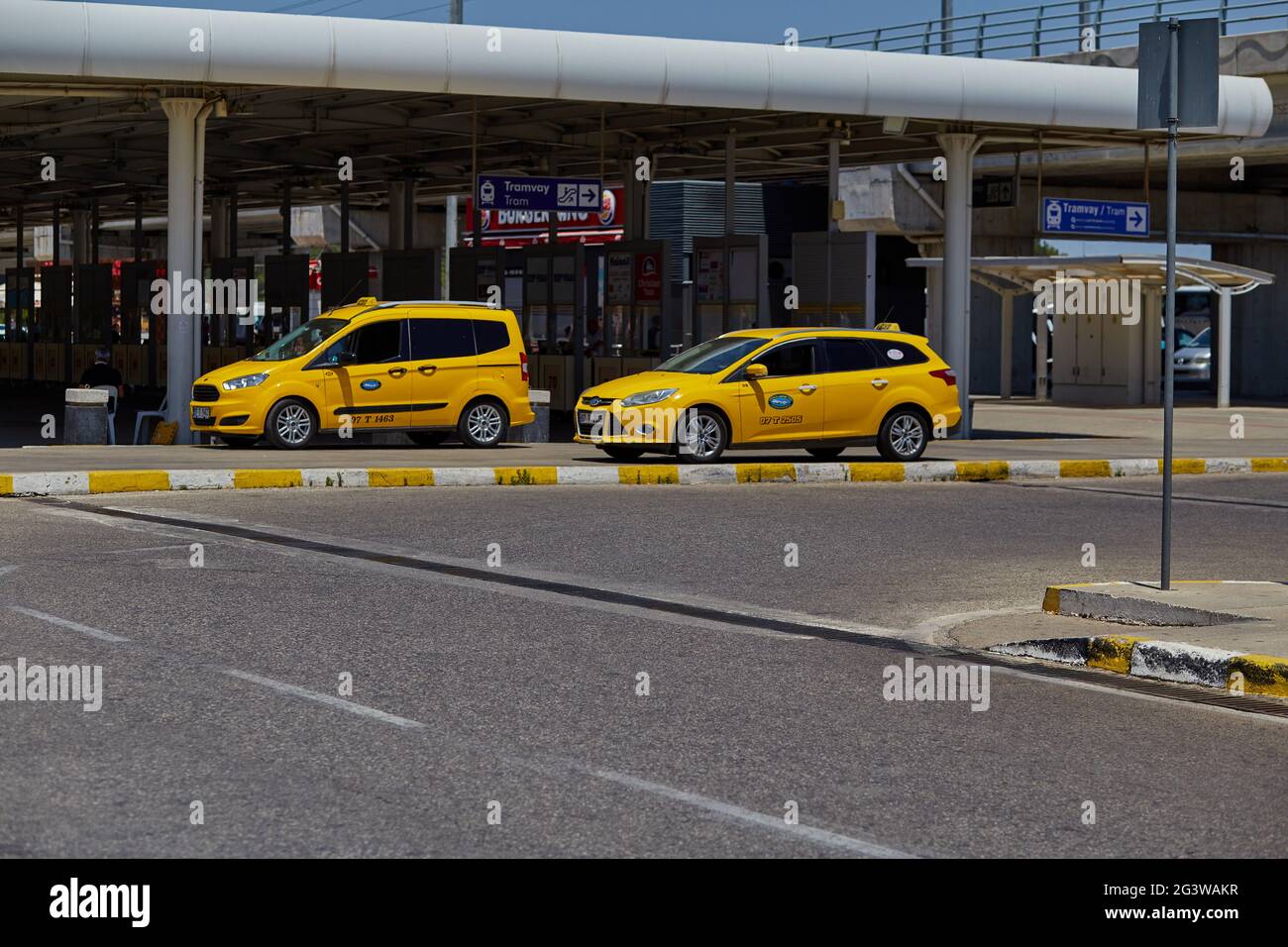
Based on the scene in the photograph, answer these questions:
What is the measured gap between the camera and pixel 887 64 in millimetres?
25328

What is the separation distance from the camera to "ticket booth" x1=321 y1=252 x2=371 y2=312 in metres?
34.9

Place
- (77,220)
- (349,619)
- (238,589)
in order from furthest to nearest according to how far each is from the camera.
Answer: (77,220) → (238,589) → (349,619)

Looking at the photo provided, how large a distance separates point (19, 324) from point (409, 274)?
772 inches

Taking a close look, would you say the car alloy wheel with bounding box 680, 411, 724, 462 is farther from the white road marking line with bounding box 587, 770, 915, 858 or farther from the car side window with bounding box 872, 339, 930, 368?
the white road marking line with bounding box 587, 770, 915, 858

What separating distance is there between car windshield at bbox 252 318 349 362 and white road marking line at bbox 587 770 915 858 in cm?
1711

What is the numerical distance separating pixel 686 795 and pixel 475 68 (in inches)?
694

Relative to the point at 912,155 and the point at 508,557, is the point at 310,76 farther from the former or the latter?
the point at 912,155

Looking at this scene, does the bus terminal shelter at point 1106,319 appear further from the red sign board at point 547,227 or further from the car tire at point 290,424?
the car tire at point 290,424

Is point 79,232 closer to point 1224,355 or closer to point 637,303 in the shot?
point 637,303

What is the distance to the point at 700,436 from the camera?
21.5 m

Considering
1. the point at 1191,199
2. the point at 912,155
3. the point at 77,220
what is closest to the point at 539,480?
the point at 912,155

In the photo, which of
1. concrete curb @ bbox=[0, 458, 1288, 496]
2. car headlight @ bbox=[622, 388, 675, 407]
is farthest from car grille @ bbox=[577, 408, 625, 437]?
concrete curb @ bbox=[0, 458, 1288, 496]

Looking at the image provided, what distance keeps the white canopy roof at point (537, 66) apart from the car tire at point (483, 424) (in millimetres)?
3984

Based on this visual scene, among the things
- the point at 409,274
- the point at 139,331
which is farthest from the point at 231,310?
the point at 409,274
